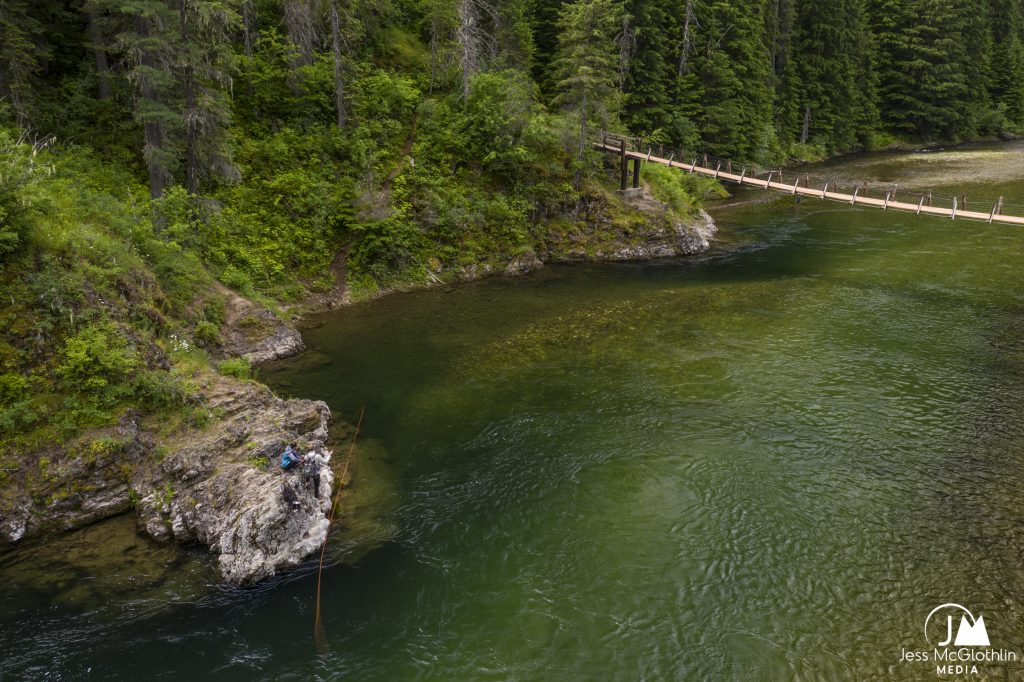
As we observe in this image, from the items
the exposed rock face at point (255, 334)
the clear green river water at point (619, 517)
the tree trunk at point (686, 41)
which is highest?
the tree trunk at point (686, 41)

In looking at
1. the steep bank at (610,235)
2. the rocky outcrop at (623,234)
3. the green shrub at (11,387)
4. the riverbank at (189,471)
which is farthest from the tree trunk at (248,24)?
the green shrub at (11,387)

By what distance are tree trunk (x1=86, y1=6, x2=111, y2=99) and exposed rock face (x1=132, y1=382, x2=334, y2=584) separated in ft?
70.6

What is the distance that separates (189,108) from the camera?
83.7 feet

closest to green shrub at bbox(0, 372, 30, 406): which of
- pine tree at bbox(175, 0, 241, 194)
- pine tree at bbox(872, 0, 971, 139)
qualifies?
pine tree at bbox(175, 0, 241, 194)

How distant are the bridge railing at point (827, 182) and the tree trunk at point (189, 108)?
2435 centimetres

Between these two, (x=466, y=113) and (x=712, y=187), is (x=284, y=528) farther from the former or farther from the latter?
(x=712, y=187)

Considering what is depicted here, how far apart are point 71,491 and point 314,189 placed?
2104 centimetres

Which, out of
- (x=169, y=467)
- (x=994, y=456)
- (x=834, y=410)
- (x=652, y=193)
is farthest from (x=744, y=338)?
(x=169, y=467)

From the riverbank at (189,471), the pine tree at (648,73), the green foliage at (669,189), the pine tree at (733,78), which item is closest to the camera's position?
the riverbank at (189,471)

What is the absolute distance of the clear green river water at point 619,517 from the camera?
37.2 ft

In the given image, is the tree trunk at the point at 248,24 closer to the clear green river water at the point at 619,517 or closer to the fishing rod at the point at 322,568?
the clear green river water at the point at 619,517

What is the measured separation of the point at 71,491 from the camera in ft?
46.1

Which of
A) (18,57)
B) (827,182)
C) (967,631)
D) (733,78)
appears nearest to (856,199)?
(827,182)

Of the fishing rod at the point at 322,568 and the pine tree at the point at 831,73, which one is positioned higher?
the pine tree at the point at 831,73
